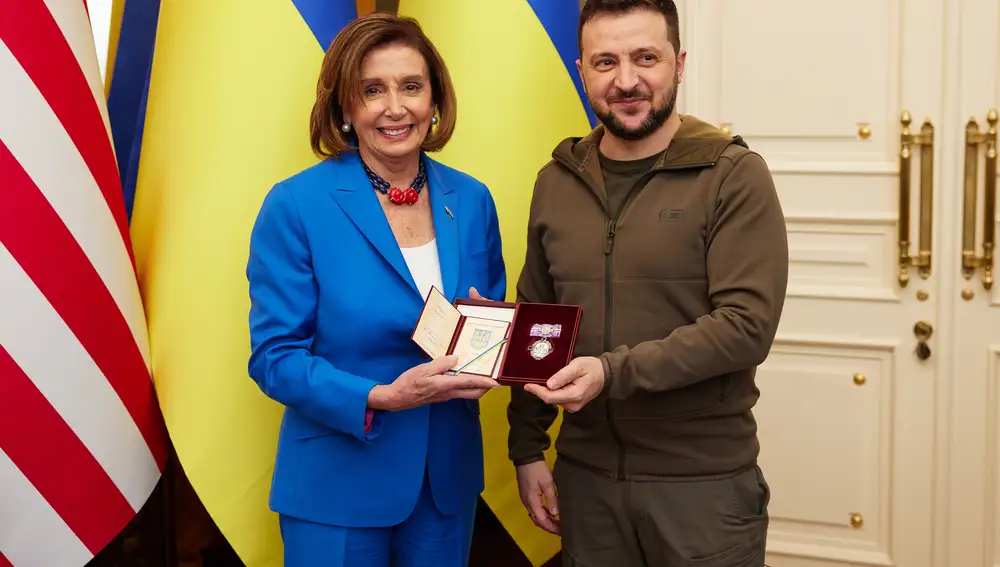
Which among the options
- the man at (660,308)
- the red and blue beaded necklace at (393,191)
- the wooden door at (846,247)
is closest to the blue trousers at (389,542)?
the man at (660,308)

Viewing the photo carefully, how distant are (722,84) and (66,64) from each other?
167cm

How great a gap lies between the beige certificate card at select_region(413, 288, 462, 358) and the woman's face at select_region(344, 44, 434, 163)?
0.26 metres

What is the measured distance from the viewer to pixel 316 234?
155 cm

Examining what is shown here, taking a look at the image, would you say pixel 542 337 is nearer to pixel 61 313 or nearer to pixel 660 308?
pixel 660 308

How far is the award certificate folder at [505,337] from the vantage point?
146 cm

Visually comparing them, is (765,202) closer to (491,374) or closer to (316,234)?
(491,374)

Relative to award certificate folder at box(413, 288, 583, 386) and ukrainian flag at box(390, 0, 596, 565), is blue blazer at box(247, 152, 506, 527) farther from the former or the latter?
ukrainian flag at box(390, 0, 596, 565)

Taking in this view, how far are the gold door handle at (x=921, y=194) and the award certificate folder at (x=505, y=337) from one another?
1394 mm

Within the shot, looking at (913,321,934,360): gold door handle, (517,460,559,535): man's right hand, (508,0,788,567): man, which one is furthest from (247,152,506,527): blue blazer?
(913,321,934,360): gold door handle

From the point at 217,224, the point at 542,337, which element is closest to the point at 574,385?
the point at 542,337

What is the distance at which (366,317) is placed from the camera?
155 cm

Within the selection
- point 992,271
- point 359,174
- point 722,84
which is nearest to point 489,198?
point 359,174

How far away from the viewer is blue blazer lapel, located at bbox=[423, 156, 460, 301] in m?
1.62

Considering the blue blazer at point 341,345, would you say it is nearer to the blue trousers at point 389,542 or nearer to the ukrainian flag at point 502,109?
the blue trousers at point 389,542
